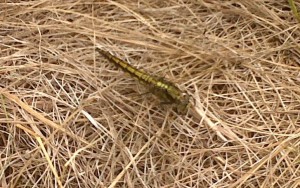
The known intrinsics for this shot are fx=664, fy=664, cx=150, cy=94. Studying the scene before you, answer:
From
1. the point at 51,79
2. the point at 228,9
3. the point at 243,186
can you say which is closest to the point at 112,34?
the point at 51,79

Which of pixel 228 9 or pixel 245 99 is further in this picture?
pixel 228 9

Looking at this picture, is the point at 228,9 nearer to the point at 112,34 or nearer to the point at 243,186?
the point at 112,34

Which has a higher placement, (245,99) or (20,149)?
(245,99)

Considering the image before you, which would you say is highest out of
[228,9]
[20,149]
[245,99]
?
[228,9]
